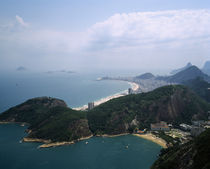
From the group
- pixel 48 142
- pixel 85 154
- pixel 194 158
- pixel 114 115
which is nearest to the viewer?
pixel 194 158

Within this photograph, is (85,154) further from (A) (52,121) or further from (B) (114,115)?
(B) (114,115)

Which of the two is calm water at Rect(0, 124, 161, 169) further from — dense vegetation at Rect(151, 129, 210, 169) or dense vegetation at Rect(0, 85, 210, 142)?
dense vegetation at Rect(151, 129, 210, 169)

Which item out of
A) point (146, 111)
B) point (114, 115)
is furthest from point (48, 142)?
point (146, 111)

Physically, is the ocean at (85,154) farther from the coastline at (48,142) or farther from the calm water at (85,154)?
the coastline at (48,142)

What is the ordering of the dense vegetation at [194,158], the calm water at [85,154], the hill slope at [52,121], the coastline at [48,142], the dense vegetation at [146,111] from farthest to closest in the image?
the dense vegetation at [146,111] → the hill slope at [52,121] → the coastline at [48,142] → the calm water at [85,154] → the dense vegetation at [194,158]

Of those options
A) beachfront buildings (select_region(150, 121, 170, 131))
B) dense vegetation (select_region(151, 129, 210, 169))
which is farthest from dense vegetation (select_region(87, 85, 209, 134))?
dense vegetation (select_region(151, 129, 210, 169))

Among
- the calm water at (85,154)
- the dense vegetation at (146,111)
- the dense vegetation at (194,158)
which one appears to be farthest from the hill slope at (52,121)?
the dense vegetation at (194,158)

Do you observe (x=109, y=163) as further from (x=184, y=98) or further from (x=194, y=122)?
(x=184, y=98)
